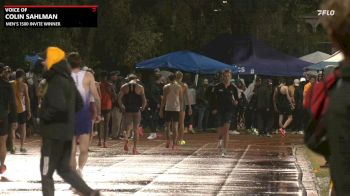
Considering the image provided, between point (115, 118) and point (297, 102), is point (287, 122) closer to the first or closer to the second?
point (297, 102)

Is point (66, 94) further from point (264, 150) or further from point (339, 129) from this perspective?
point (264, 150)

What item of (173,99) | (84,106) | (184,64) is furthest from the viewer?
(184,64)

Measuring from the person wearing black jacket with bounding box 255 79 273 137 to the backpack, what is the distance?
93.3 ft

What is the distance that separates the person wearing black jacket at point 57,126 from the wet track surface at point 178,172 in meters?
2.76

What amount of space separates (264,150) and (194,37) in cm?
2442

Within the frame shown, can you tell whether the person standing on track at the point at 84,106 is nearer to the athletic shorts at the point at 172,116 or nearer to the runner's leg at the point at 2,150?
the runner's leg at the point at 2,150

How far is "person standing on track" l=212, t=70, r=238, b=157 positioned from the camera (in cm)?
2067

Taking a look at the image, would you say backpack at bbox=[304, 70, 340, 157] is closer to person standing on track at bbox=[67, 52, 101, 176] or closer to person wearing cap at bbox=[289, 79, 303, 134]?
person standing on track at bbox=[67, 52, 101, 176]

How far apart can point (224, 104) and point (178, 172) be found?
428 cm

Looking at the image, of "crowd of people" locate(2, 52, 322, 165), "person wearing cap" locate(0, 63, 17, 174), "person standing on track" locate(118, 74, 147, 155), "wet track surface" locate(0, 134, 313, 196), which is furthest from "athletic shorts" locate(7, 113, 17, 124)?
"person standing on track" locate(118, 74, 147, 155)

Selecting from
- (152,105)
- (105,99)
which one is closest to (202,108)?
(152,105)

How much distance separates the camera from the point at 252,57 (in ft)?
127

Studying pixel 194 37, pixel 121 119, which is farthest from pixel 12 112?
pixel 194 37

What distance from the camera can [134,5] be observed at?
44719mm
